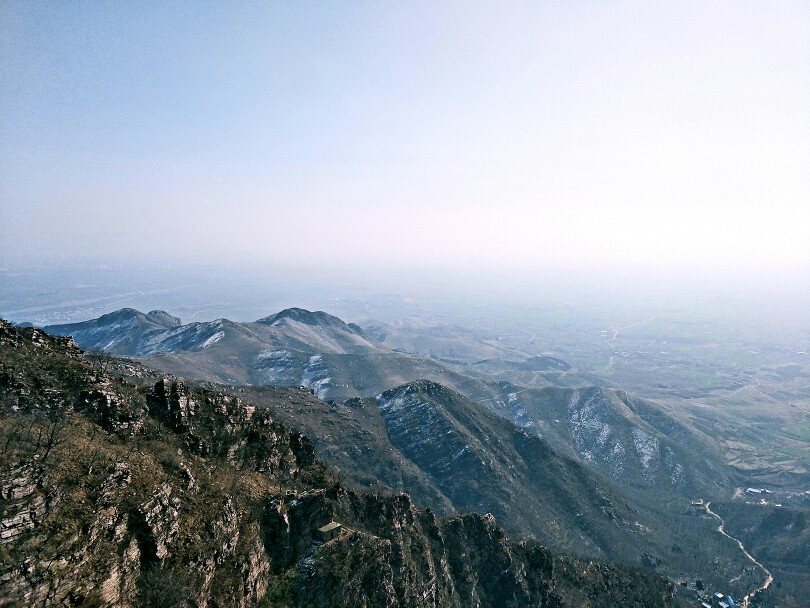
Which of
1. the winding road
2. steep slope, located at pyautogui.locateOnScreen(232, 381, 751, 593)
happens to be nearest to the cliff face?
steep slope, located at pyautogui.locateOnScreen(232, 381, 751, 593)

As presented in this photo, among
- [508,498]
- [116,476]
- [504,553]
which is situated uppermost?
[116,476]

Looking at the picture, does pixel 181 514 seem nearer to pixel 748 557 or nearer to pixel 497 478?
pixel 497 478

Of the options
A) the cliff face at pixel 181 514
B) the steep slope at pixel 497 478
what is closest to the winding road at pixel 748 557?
the steep slope at pixel 497 478

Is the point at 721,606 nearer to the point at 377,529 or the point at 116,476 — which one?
the point at 377,529

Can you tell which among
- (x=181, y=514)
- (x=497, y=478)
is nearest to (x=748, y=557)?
(x=497, y=478)

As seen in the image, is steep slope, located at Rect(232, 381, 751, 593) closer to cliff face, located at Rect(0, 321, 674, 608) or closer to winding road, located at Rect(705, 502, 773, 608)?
winding road, located at Rect(705, 502, 773, 608)

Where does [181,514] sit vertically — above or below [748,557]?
above

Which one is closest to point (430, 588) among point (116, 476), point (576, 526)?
point (116, 476)

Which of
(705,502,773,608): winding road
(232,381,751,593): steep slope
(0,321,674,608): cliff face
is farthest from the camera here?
(232,381,751,593): steep slope

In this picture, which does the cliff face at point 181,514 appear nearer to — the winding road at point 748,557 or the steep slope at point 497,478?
the steep slope at point 497,478
